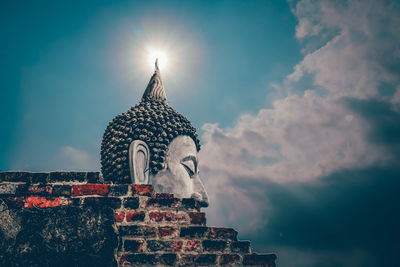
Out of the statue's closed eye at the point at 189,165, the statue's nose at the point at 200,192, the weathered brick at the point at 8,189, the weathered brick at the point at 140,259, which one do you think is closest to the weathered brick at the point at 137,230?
the weathered brick at the point at 140,259

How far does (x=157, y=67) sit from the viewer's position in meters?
5.08

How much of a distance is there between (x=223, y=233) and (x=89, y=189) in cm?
116

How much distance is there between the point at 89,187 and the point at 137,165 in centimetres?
114

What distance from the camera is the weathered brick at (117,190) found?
2240 millimetres

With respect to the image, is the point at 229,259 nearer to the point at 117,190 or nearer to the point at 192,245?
the point at 192,245

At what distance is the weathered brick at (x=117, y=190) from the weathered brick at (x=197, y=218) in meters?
0.58

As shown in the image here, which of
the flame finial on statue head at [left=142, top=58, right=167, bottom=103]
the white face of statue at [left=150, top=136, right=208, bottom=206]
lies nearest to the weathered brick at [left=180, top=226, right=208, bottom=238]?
the white face of statue at [left=150, top=136, right=208, bottom=206]

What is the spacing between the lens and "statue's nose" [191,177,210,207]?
350cm

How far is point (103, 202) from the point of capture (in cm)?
219

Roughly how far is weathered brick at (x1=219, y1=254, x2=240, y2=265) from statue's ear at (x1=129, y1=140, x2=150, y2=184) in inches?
58.7

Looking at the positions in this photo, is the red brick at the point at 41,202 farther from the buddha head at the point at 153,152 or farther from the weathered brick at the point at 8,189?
the buddha head at the point at 153,152

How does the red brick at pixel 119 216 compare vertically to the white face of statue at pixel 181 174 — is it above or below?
below

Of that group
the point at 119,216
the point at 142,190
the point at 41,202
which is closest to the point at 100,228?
the point at 119,216

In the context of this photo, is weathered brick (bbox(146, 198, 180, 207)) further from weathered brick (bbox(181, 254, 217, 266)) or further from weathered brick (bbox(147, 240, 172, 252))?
weathered brick (bbox(181, 254, 217, 266))
